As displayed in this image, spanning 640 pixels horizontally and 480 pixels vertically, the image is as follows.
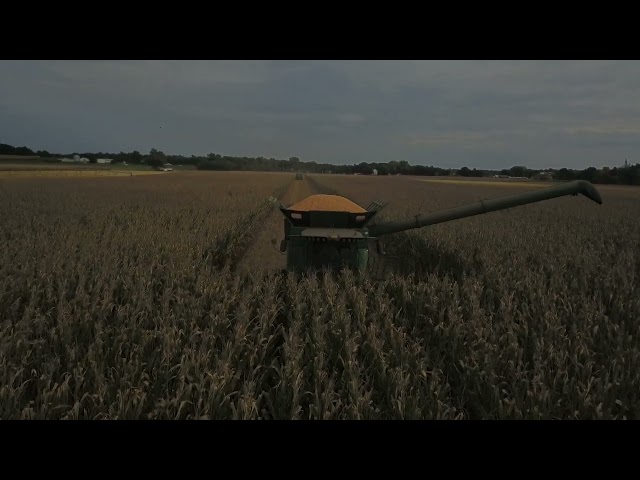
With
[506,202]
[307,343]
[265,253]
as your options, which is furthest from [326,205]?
[265,253]

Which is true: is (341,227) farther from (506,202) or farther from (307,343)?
(506,202)

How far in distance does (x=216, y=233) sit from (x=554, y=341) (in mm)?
8859

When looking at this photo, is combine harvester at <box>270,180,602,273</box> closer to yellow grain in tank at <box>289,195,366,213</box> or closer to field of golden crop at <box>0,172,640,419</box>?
yellow grain in tank at <box>289,195,366,213</box>

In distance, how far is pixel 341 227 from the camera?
602 centimetres

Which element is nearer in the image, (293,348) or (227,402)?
(227,402)

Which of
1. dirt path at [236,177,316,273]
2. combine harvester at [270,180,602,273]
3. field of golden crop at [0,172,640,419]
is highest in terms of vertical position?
combine harvester at [270,180,602,273]

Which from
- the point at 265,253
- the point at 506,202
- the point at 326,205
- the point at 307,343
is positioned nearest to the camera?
the point at 307,343

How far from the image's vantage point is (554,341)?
3619mm

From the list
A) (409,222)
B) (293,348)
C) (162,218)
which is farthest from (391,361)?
(162,218)

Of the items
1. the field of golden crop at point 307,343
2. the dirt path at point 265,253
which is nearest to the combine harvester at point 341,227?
the field of golden crop at point 307,343

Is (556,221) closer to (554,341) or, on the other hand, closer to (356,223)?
(356,223)

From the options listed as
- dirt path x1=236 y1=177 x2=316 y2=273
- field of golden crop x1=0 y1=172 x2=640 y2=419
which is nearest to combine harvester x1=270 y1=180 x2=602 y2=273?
field of golden crop x1=0 y1=172 x2=640 y2=419

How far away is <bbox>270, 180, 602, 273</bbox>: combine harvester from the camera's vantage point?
5.69m
